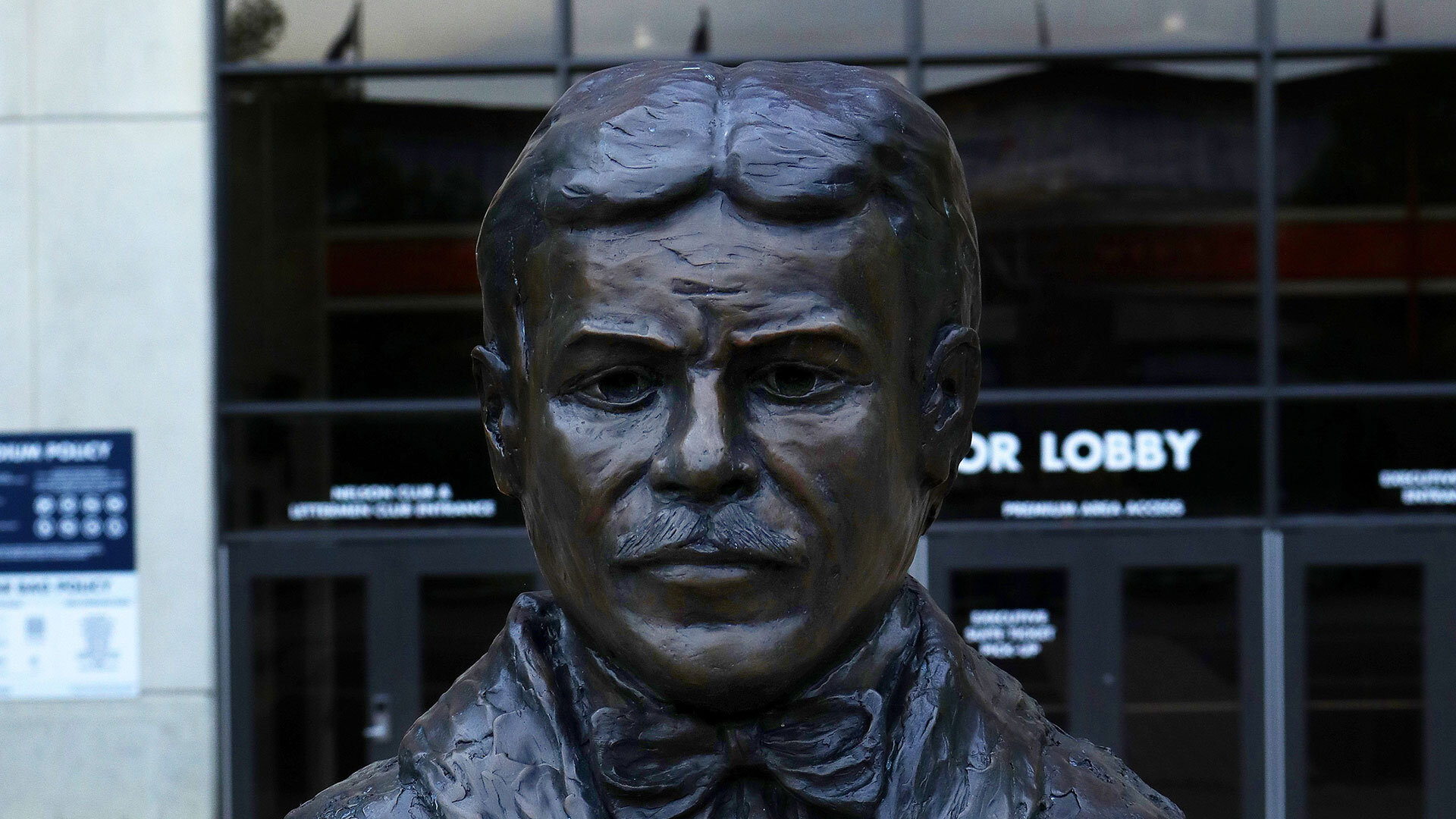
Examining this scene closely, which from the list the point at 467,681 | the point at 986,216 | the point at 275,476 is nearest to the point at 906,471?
the point at 467,681

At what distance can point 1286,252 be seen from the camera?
8188mm

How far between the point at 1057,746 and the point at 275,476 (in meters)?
7.02

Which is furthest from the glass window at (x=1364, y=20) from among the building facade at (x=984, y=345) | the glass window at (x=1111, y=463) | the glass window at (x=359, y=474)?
the glass window at (x=359, y=474)

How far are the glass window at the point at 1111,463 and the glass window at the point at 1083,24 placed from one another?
216cm

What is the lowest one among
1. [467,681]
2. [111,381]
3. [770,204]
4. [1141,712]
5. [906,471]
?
[1141,712]

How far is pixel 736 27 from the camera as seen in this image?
8.23 m

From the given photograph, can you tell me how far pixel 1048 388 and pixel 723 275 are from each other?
6745mm

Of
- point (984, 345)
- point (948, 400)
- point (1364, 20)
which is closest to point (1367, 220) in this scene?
point (1364, 20)

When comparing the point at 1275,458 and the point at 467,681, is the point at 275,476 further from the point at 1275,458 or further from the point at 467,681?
the point at 467,681

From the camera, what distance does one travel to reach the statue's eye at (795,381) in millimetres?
1627

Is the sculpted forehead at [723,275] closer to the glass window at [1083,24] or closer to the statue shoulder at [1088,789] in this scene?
the statue shoulder at [1088,789]

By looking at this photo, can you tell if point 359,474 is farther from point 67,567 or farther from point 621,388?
point 621,388

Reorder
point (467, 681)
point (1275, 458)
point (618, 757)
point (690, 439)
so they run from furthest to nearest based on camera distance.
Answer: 1. point (1275, 458)
2. point (467, 681)
3. point (618, 757)
4. point (690, 439)

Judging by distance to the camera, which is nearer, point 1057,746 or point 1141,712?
point 1057,746
